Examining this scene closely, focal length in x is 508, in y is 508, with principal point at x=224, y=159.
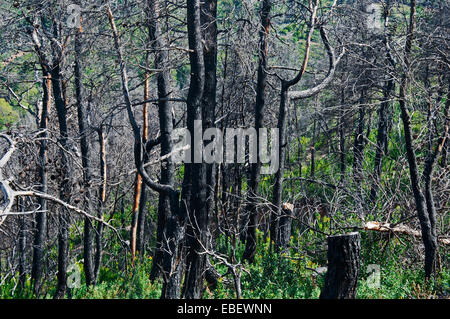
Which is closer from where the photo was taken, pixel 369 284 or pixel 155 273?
pixel 369 284

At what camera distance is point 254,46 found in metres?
9.80

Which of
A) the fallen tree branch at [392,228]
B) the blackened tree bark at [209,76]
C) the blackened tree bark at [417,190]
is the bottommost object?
the fallen tree branch at [392,228]

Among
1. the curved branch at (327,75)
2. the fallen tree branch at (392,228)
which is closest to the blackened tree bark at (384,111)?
the fallen tree branch at (392,228)

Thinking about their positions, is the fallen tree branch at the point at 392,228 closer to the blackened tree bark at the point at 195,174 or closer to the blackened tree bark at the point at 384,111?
the blackened tree bark at the point at 384,111

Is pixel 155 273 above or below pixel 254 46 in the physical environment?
below

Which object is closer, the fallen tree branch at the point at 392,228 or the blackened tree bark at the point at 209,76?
the blackened tree bark at the point at 209,76

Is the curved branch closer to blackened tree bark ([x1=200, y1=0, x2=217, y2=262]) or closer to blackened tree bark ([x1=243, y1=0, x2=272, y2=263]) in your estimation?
blackened tree bark ([x1=243, y1=0, x2=272, y2=263])

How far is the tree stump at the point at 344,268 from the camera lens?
509 centimetres

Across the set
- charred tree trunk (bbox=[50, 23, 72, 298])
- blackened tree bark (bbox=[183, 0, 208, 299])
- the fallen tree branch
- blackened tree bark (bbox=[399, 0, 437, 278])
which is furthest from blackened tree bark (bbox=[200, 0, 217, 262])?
charred tree trunk (bbox=[50, 23, 72, 298])
